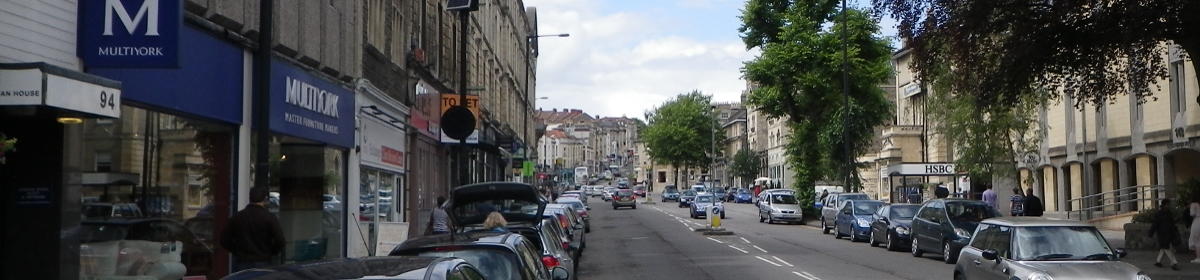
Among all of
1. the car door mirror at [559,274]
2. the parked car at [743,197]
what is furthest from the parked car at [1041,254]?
the parked car at [743,197]

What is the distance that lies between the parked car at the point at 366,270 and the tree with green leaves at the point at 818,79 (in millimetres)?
44941

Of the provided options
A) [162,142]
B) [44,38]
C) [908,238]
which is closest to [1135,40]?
[908,238]

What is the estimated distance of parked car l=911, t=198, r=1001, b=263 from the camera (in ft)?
76.6

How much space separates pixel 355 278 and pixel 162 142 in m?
8.75

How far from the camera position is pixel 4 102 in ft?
31.4

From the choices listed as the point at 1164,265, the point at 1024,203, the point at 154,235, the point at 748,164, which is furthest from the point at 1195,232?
the point at 748,164

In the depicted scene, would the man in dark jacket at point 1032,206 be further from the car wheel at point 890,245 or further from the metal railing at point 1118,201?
the metal railing at point 1118,201

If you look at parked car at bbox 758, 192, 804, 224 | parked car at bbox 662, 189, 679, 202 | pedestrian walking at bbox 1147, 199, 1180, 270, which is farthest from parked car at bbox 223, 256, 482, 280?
parked car at bbox 662, 189, 679, 202

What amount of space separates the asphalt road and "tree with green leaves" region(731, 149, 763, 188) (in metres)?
77.0

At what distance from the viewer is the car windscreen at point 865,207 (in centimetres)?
3288

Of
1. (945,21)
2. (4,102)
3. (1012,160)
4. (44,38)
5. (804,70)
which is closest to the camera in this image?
(4,102)

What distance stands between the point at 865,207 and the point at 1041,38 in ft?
46.7

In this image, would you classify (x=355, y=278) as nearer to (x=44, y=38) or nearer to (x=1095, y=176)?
(x=44, y=38)

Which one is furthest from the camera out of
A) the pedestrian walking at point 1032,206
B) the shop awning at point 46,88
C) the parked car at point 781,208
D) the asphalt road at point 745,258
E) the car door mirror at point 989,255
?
the parked car at point 781,208
